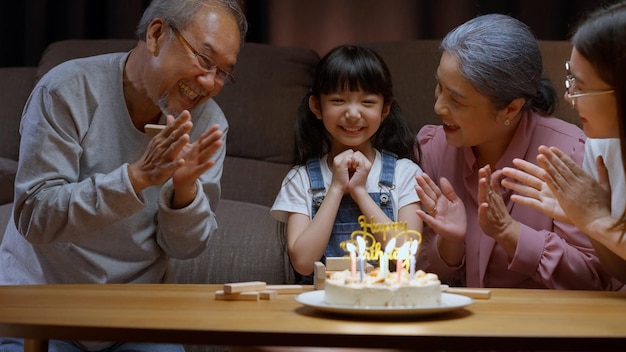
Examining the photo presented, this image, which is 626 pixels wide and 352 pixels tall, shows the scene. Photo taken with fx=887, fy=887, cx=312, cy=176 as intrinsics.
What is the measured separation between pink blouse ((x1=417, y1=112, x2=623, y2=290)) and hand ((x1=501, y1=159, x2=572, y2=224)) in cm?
18

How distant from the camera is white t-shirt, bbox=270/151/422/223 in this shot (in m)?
2.26

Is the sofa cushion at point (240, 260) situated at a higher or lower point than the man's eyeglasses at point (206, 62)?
lower

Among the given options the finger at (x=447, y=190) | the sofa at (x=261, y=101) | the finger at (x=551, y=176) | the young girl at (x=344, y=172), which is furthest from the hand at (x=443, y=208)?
the sofa at (x=261, y=101)

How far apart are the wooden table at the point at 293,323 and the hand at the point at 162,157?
27cm

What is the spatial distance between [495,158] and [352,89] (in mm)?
406

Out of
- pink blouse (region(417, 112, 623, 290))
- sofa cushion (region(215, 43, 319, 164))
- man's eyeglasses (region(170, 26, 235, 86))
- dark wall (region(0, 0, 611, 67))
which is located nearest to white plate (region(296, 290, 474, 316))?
pink blouse (region(417, 112, 623, 290))

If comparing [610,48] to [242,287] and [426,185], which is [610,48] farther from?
[242,287]

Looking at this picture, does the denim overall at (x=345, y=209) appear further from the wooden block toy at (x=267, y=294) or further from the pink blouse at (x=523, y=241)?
the wooden block toy at (x=267, y=294)

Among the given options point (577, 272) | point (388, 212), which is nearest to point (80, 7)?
point (388, 212)

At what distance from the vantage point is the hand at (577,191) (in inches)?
63.9

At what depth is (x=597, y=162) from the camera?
1.68 m

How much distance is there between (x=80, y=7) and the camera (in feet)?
11.7

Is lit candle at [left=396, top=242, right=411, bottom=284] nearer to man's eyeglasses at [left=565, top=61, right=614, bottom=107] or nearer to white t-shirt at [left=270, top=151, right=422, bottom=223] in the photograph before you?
man's eyeglasses at [left=565, top=61, right=614, bottom=107]

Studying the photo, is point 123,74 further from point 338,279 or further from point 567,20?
point 567,20
